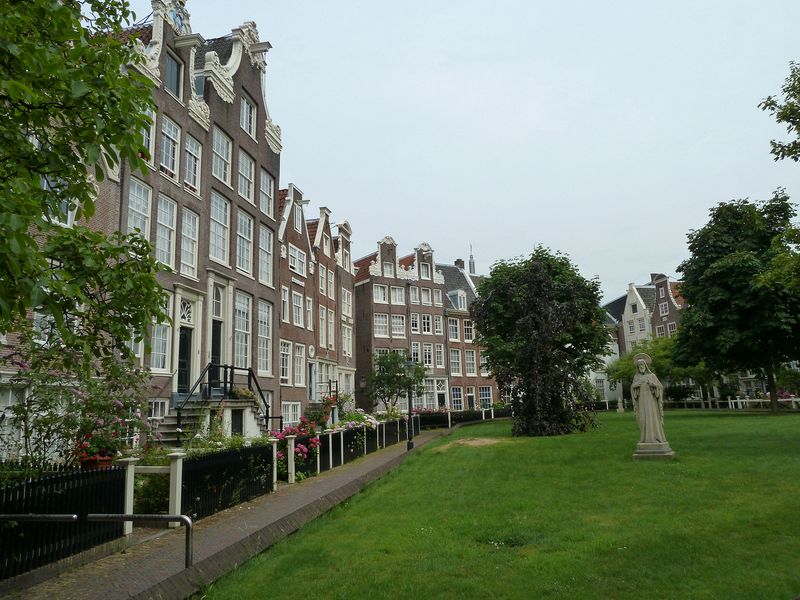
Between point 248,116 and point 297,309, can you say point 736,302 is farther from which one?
point 248,116

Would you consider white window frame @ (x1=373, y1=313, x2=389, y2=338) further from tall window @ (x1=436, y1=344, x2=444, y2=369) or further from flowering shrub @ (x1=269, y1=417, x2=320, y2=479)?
flowering shrub @ (x1=269, y1=417, x2=320, y2=479)

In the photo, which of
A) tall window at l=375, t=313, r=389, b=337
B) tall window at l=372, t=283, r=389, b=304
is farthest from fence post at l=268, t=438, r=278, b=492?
tall window at l=372, t=283, r=389, b=304

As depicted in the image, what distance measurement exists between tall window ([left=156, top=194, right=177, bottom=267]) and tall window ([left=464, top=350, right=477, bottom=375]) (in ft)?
139

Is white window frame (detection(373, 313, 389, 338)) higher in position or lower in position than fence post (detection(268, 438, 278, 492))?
higher

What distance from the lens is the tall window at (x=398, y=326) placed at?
177 feet

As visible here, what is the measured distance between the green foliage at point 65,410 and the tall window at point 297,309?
2358cm

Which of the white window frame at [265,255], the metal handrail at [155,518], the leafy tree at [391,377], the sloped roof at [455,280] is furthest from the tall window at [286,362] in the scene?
the sloped roof at [455,280]

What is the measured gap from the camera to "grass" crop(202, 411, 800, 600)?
667 cm

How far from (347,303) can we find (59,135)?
40849 millimetres

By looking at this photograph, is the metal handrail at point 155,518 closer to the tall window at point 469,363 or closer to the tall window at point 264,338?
the tall window at point 264,338

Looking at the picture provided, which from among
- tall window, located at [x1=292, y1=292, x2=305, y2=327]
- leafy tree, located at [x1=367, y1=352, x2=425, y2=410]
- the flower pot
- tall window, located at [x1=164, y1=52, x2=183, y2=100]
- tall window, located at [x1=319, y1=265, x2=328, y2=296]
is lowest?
the flower pot

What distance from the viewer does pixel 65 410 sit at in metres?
10.2

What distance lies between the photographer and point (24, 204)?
13.5 feet

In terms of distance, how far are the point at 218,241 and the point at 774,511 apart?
19706 mm
